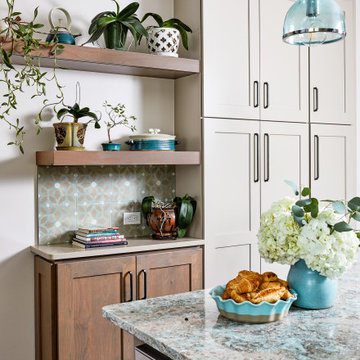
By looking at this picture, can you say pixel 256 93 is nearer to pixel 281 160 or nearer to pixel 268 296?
pixel 281 160

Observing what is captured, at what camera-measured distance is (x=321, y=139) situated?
357cm

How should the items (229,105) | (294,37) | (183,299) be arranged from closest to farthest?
(183,299)
(294,37)
(229,105)

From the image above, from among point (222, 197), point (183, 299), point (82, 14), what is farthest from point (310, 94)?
point (183, 299)

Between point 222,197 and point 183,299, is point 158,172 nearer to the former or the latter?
point 222,197

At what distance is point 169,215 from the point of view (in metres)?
2.90

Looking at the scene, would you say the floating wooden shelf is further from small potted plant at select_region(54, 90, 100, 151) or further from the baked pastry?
the baked pastry

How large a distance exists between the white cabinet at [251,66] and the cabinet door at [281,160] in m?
0.09

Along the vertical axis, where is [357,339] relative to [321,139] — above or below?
below

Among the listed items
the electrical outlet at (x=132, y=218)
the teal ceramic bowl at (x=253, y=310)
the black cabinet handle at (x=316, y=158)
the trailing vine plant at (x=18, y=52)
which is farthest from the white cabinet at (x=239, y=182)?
the teal ceramic bowl at (x=253, y=310)

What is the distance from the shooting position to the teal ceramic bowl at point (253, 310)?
1.45 metres

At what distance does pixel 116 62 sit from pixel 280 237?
5.20 ft

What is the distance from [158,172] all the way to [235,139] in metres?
0.54

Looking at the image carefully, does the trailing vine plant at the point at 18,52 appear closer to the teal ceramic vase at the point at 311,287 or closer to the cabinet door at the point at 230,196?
the cabinet door at the point at 230,196

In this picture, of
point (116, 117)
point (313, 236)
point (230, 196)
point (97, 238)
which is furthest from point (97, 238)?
point (313, 236)
